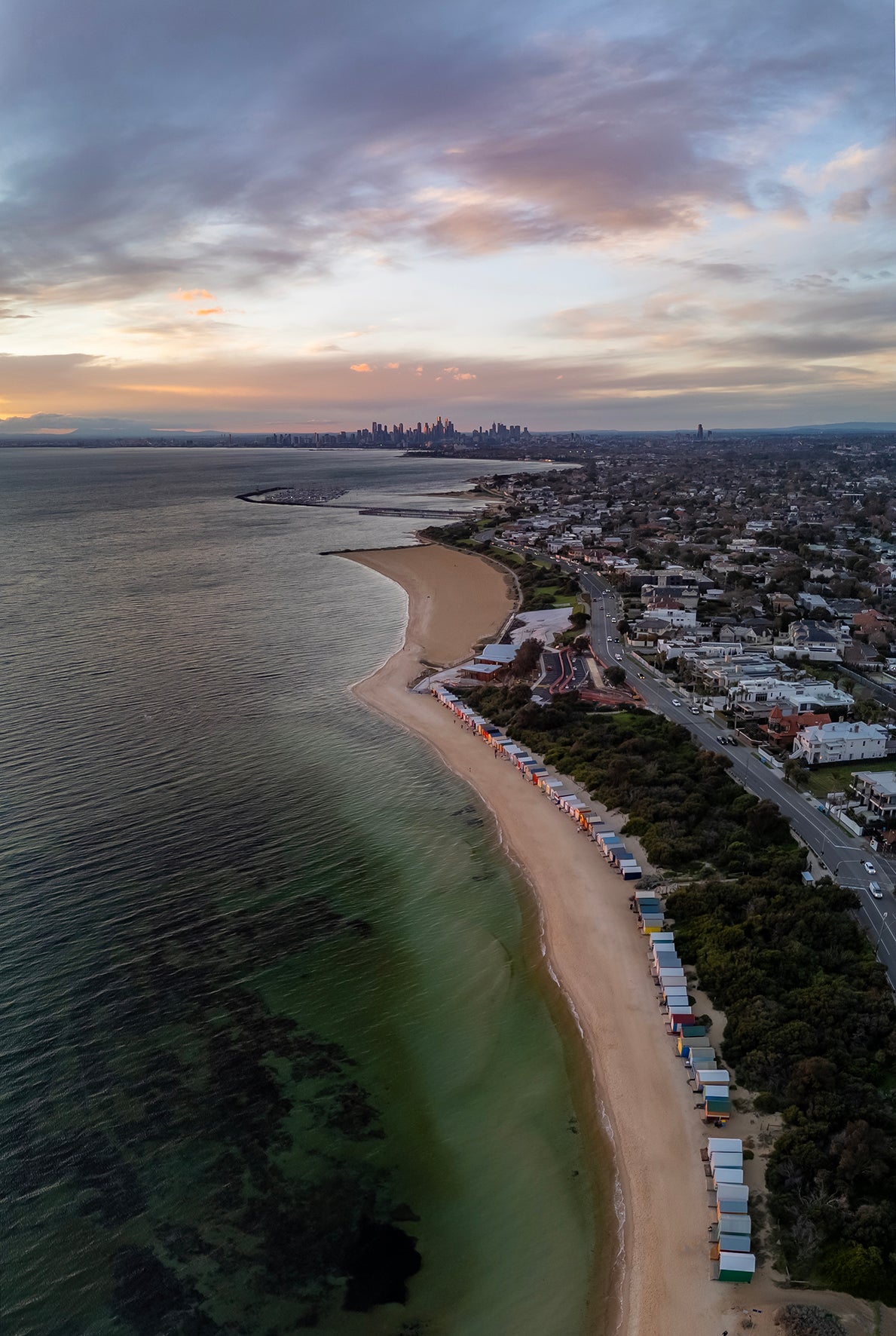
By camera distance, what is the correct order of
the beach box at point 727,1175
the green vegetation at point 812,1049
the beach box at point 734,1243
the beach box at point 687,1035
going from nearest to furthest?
the beach box at point 734,1243 < the green vegetation at point 812,1049 < the beach box at point 727,1175 < the beach box at point 687,1035

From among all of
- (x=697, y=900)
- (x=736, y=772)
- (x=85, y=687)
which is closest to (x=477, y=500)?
(x=85, y=687)

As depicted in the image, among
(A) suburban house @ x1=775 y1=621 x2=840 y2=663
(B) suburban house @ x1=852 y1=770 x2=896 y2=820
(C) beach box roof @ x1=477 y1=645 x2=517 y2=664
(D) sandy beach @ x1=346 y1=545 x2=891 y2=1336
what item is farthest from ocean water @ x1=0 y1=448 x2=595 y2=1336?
(A) suburban house @ x1=775 y1=621 x2=840 y2=663

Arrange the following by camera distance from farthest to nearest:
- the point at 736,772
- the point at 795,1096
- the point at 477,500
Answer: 1. the point at 477,500
2. the point at 736,772
3. the point at 795,1096

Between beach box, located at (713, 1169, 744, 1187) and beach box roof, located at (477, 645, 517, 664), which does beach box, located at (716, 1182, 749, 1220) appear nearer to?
beach box, located at (713, 1169, 744, 1187)

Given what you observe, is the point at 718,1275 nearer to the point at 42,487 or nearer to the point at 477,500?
the point at 477,500

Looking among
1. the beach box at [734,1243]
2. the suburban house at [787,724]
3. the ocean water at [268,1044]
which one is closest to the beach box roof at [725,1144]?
the beach box at [734,1243]

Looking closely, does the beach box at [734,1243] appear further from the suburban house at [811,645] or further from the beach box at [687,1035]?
the suburban house at [811,645]

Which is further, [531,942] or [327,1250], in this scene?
[531,942]
